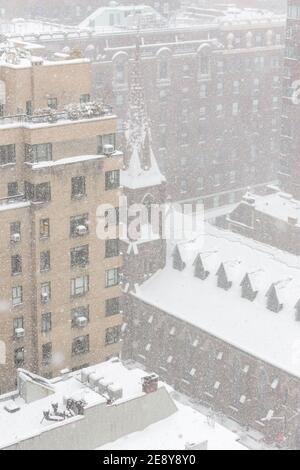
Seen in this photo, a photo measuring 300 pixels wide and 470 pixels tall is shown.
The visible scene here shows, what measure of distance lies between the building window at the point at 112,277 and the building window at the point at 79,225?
397 centimetres

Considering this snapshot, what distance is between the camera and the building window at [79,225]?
182 ft

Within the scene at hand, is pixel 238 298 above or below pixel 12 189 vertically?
below

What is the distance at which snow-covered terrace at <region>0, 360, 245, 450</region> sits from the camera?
46.6 m

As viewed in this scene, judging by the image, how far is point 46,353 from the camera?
57000mm

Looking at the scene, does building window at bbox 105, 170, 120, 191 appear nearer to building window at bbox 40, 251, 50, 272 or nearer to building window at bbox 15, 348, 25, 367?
building window at bbox 40, 251, 50, 272

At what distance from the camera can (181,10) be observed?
134 metres

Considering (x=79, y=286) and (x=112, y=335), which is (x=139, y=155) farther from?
(x=79, y=286)

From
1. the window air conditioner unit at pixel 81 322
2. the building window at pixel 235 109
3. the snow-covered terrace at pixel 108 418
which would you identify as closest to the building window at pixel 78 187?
the window air conditioner unit at pixel 81 322

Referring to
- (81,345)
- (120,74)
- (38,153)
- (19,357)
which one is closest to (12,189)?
(38,153)

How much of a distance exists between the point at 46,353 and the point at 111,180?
11932 mm

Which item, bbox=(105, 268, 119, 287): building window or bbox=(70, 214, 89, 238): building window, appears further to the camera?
bbox=(105, 268, 119, 287): building window

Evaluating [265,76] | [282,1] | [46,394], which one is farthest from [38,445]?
[282,1]

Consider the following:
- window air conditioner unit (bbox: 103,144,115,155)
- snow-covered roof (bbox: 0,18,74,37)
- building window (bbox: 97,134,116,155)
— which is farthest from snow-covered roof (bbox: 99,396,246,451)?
snow-covered roof (bbox: 0,18,74,37)

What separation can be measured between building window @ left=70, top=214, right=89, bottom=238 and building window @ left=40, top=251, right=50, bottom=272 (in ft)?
6.93
